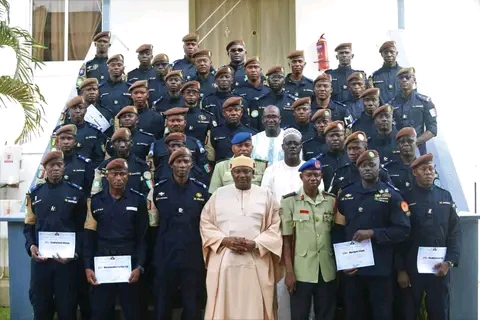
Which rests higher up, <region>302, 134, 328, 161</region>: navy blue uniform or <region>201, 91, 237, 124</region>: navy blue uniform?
<region>201, 91, 237, 124</region>: navy blue uniform

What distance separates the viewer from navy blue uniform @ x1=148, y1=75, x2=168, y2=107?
9312 millimetres

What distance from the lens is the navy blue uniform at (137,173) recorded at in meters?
7.34

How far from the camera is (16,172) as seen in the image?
515 inches

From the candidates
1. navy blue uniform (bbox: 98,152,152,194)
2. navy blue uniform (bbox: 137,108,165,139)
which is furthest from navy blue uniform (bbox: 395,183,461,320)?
navy blue uniform (bbox: 137,108,165,139)

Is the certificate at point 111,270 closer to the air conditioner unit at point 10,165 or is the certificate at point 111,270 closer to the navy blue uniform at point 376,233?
the navy blue uniform at point 376,233

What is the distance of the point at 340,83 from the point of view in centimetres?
969

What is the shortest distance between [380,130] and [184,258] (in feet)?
8.59

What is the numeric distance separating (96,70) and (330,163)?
4162mm

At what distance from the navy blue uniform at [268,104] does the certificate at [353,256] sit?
8.52 feet

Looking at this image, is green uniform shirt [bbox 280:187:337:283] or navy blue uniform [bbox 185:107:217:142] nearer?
green uniform shirt [bbox 280:187:337:283]

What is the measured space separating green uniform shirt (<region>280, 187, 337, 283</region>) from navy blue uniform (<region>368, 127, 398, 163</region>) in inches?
55.0

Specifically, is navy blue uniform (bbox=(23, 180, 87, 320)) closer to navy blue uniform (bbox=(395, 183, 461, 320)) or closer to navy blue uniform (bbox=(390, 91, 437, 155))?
navy blue uniform (bbox=(395, 183, 461, 320))

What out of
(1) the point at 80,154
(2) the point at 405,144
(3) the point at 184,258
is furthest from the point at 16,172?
(2) the point at 405,144

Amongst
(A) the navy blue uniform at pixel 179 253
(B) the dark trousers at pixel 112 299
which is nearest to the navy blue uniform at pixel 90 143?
(A) the navy blue uniform at pixel 179 253
